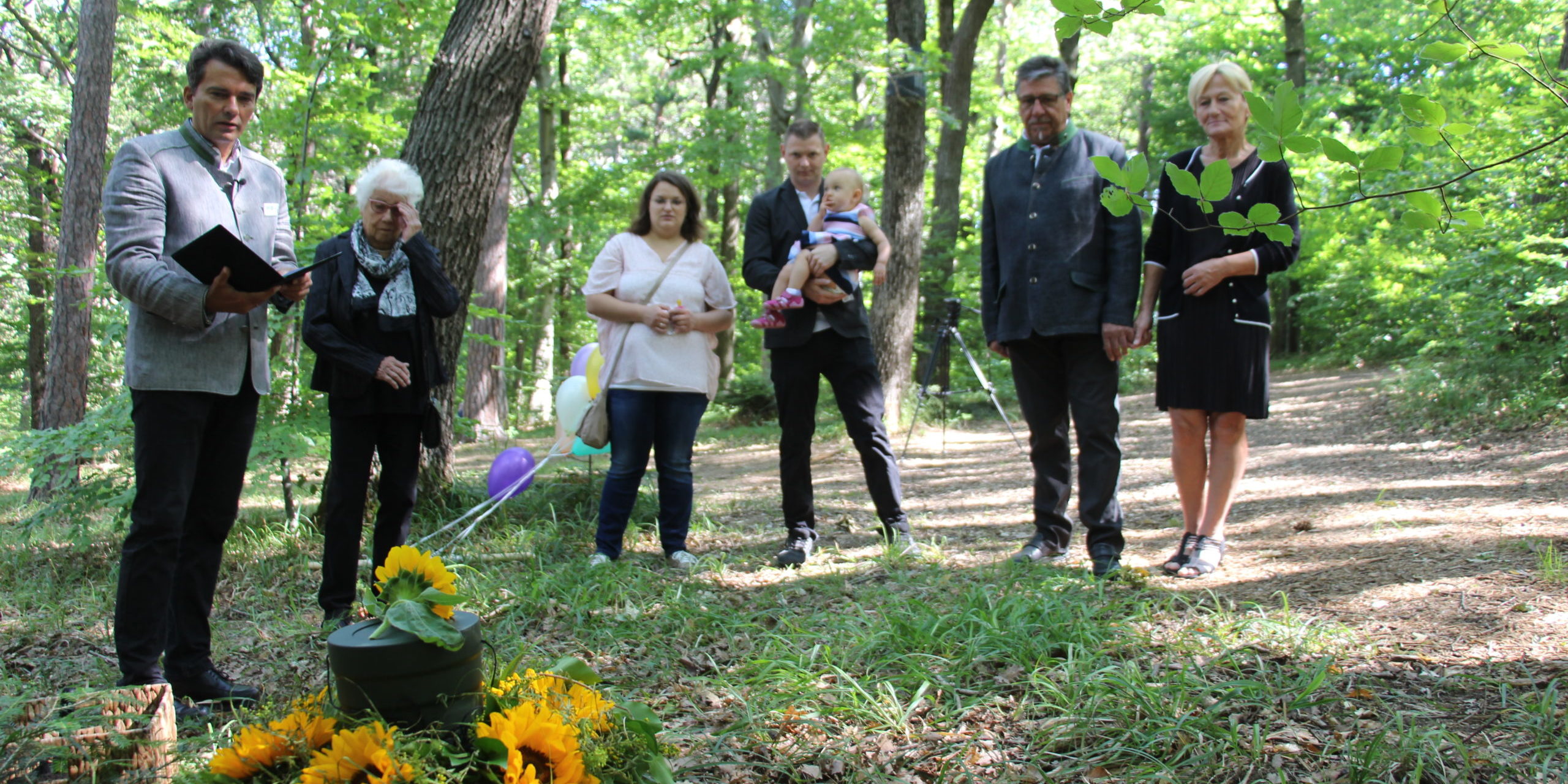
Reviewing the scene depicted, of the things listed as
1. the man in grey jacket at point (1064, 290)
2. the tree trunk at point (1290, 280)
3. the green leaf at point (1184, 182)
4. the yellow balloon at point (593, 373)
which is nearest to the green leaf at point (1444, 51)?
the green leaf at point (1184, 182)

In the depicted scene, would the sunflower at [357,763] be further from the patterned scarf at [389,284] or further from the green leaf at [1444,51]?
the green leaf at [1444,51]

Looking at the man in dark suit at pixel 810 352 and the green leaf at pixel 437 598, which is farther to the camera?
the man in dark suit at pixel 810 352

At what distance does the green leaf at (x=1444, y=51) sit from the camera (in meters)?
1.71

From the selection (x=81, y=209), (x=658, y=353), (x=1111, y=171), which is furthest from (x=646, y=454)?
(x=81, y=209)

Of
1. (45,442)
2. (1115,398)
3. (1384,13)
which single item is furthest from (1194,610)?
(1384,13)

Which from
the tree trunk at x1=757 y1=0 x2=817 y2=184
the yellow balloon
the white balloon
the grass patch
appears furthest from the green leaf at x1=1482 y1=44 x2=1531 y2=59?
the tree trunk at x1=757 y1=0 x2=817 y2=184

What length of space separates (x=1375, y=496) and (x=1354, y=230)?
33.7 feet

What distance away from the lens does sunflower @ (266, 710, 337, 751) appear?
1684mm

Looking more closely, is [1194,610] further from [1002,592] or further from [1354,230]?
[1354,230]

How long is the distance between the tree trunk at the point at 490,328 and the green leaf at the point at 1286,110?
10912 millimetres

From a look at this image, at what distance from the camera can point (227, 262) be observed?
2.39 m

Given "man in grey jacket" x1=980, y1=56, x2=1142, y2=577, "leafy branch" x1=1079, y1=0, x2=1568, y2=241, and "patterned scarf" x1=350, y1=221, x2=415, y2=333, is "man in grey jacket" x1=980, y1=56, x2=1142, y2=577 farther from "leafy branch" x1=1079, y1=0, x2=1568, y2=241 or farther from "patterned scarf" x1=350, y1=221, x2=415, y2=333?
"patterned scarf" x1=350, y1=221, x2=415, y2=333

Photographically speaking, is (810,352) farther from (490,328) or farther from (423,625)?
(490,328)

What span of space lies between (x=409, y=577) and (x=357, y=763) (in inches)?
14.2
